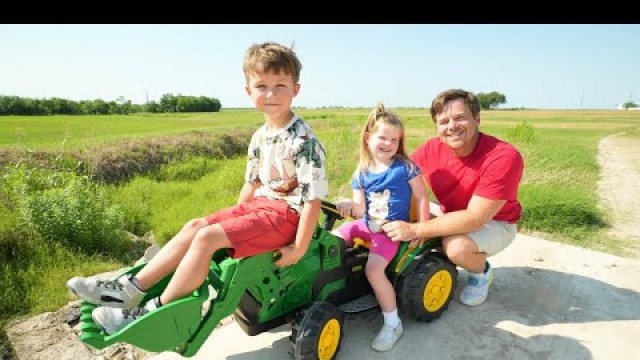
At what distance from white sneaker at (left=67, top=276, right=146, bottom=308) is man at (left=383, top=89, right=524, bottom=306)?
179 cm

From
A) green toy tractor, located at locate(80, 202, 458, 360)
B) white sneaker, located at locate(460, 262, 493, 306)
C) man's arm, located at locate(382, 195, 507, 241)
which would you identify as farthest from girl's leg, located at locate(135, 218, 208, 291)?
white sneaker, located at locate(460, 262, 493, 306)

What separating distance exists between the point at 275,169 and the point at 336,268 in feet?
2.98

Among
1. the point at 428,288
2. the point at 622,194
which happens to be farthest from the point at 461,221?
the point at 622,194

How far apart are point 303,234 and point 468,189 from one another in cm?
165

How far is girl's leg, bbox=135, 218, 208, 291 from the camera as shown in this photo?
2686 mm

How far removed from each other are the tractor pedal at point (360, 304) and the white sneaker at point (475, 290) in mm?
856

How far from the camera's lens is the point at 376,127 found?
3480mm

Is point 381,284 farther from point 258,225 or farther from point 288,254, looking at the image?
point 258,225

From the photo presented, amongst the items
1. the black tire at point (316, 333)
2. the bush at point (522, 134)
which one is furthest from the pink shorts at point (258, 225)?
the bush at point (522, 134)

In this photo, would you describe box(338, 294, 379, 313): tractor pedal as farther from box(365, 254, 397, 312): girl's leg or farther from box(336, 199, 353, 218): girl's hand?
box(336, 199, 353, 218): girl's hand

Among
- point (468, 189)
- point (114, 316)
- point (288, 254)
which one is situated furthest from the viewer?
point (468, 189)
